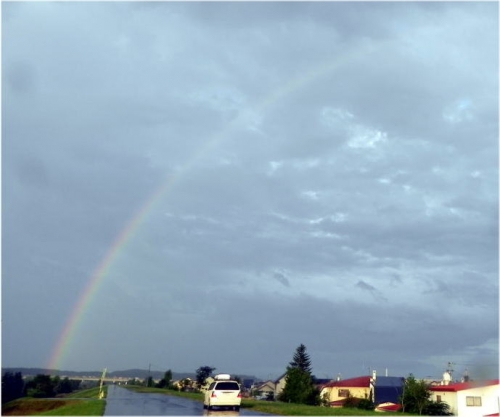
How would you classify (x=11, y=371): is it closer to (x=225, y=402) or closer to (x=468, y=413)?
(x=468, y=413)

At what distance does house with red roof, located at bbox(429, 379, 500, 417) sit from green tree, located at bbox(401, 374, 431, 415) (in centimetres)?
595

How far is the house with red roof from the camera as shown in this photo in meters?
55.7

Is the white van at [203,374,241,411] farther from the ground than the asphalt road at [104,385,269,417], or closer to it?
farther from the ground

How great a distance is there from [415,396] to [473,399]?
946cm

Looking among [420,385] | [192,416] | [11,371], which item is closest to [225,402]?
[192,416]

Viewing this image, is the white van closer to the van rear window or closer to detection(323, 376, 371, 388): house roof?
the van rear window

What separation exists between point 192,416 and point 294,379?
130 ft

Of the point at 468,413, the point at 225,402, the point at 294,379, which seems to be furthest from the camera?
the point at 294,379

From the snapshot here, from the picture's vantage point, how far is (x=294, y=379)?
211ft

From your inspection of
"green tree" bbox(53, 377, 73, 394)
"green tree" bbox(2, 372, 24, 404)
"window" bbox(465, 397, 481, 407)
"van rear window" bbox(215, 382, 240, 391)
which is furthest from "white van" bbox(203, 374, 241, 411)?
"green tree" bbox(2, 372, 24, 404)

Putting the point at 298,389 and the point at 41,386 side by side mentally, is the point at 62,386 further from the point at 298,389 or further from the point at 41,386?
the point at 298,389

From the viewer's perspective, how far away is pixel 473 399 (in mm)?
57281

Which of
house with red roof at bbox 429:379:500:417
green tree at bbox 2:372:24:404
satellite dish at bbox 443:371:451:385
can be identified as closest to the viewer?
house with red roof at bbox 429:379:500:417

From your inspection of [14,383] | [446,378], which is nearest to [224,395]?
[446,378]
